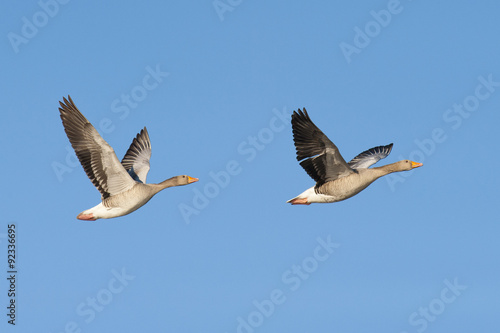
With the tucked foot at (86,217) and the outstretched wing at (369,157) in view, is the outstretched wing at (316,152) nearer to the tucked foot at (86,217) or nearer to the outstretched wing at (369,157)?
the outstretched wing at (369,157)

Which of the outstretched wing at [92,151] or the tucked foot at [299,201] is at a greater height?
the outstretched wing at [92,151]

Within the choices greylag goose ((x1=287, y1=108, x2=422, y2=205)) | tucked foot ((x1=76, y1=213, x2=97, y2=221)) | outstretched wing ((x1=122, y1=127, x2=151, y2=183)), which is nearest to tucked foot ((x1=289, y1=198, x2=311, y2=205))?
greylag goose ((x1=287, y1=108, x2=422, y2=205))

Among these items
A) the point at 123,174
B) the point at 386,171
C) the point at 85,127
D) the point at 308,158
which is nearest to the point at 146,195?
the point at 123,174

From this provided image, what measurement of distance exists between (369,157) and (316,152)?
5325mm

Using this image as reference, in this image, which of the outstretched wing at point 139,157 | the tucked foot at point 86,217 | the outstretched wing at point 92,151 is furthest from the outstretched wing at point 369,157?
the tucked foot at point 86,217

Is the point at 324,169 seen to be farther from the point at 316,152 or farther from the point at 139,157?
the point at 139,157

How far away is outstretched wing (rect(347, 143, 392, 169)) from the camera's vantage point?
26.7m

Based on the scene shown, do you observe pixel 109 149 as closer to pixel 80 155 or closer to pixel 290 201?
pixel 80 155

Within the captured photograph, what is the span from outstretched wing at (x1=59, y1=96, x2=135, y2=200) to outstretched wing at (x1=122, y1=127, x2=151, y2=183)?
2693 millimetres

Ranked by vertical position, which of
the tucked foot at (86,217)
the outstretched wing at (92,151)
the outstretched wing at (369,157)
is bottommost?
the outstretched wing at (369,157)

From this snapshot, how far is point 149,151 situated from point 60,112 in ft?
15.2

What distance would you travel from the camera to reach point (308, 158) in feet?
73.2

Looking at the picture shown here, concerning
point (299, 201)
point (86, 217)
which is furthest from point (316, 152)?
point (86, 217)

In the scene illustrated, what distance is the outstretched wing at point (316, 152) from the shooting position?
855 inches
